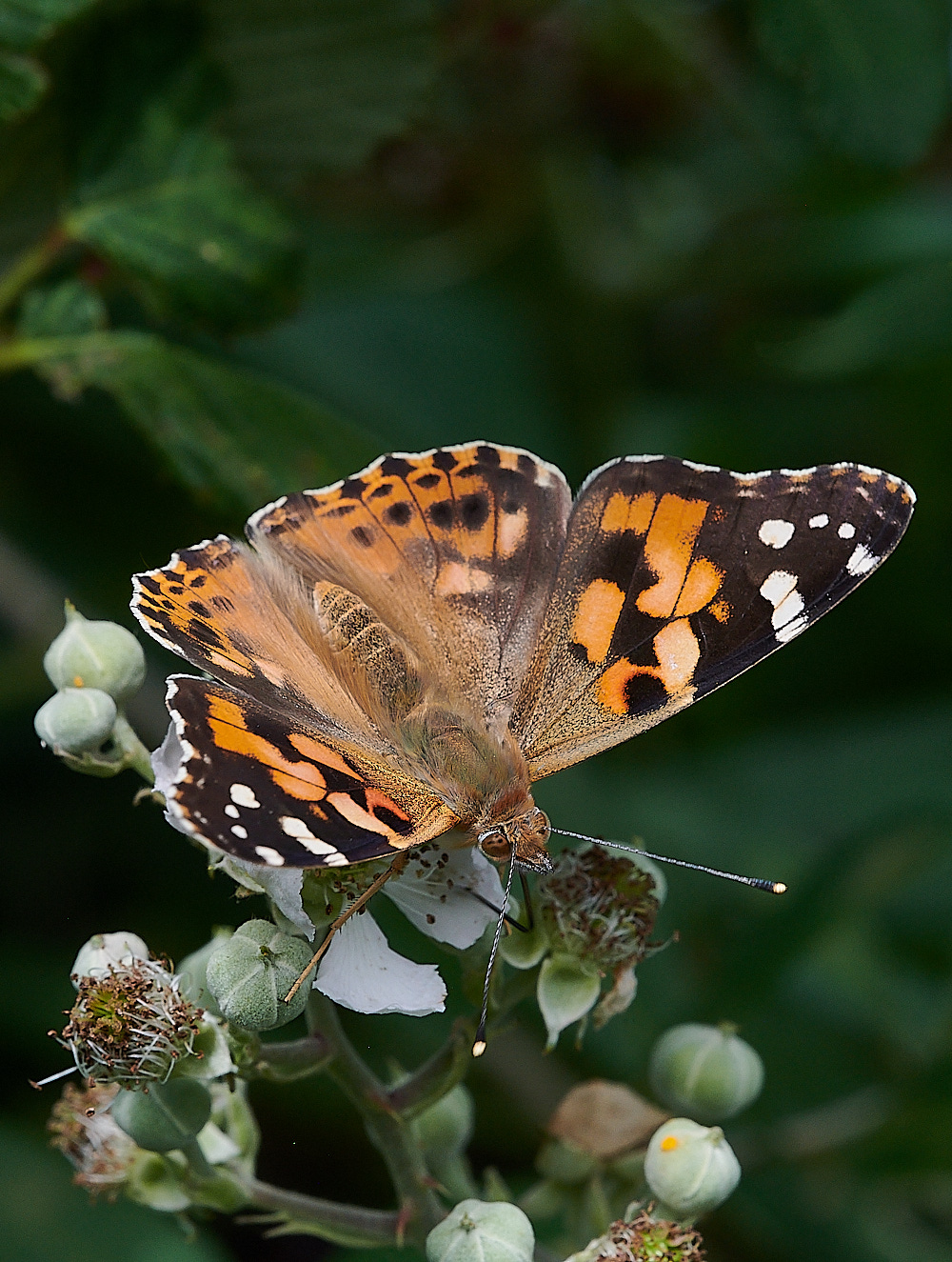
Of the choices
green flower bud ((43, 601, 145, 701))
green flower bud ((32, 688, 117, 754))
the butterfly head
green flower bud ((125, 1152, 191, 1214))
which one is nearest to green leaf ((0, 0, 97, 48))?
green flower bud ((43, 601, 145, 701))

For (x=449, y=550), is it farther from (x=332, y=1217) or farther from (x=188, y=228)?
(x=332, y=1217)

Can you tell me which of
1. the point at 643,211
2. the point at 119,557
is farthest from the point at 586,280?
the point at 119,557

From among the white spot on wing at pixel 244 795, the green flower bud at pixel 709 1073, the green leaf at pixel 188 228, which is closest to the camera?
the white spot on wing at pixel 244 795

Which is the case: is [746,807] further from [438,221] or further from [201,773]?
[201,773]

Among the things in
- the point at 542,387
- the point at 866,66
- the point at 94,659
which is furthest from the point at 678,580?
the point at 542,387

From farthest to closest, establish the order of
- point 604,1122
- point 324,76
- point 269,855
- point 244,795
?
point 324,76
point 604,1122
point 244,795
point 269,855

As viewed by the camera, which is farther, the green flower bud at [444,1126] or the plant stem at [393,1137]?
the green flower bud at [444,1126]

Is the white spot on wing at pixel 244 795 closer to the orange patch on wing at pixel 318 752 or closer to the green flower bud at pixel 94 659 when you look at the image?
the orange patch on wing at pixel 318 752

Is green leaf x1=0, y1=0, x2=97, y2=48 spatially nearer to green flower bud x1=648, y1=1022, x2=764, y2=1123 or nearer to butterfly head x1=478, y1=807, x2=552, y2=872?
butterfly head x1=478, y1=807, x2=552, y2=872

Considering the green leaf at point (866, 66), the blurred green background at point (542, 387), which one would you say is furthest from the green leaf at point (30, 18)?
the green leaf at point (866, 66)
